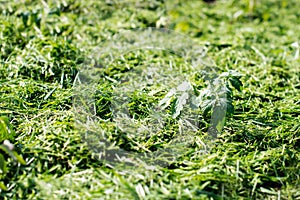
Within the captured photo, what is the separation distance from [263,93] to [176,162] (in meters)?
1.06

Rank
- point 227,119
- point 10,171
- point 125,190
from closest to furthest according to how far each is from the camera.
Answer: point 125,190
point 10,171
point 227,119

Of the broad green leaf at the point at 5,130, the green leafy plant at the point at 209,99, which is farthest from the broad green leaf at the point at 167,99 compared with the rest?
the broad green leaf at the point at 5,130

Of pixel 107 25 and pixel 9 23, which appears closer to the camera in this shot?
pixel 9 23

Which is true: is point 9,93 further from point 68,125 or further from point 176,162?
point 176,162

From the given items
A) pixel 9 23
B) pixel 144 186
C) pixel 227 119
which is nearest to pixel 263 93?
pixel 227 119

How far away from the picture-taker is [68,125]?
2.42 metres

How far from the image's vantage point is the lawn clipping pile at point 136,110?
7.07 ft

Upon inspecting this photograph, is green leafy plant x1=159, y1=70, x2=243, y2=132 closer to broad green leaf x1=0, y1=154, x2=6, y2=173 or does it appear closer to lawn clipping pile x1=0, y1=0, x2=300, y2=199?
lawn clipping pile x1=0, y1=0, x2=300, y2=199

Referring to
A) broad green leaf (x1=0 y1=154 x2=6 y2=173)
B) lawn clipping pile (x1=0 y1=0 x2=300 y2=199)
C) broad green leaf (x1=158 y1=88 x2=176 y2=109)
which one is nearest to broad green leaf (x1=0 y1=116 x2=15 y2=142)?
lawn clipping pile (x1=0 y1=0 x2=300 y2=199)

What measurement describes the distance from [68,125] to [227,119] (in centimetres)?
90

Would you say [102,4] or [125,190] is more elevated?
[102,4]

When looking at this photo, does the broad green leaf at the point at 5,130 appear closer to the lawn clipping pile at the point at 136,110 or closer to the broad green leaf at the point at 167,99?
the lawn clipping pile at the point at 136,110

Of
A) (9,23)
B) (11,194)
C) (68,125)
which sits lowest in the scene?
(11,194)

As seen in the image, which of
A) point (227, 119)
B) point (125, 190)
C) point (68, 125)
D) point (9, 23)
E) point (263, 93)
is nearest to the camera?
point (125, 190)
